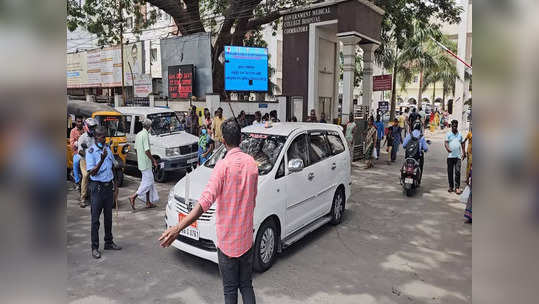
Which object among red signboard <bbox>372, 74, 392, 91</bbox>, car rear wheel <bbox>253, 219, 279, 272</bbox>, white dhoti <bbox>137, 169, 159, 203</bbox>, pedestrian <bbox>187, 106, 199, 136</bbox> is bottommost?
car rear wheel <bbox>253, 219, 279, 272</bbox>

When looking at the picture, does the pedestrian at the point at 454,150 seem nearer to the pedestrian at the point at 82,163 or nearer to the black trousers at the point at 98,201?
the black trousers at the point at 98,201

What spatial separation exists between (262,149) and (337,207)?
1.94 m

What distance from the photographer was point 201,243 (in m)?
4.68

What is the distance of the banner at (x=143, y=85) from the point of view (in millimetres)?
20403

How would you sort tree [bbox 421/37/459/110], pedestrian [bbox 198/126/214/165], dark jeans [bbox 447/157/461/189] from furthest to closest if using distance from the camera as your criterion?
tree [bbox 421/37/459/110], pedestrian [bbox 198/126/214/165], dark jeans [bbox 447/157/461/189]

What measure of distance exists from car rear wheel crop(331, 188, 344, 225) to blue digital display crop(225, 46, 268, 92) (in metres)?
13.2

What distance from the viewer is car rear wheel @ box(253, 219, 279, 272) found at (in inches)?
182

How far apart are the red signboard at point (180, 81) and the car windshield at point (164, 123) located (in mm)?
8067

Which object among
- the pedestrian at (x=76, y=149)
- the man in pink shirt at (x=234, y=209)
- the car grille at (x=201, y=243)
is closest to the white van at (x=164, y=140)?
the pedestrian at (x=76, y=149)

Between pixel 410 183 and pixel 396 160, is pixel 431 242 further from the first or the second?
pixel 396 160

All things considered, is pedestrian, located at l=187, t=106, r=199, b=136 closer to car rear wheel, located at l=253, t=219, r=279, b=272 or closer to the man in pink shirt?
car rear wheel, located at l=253, t=219, r=279, b=272

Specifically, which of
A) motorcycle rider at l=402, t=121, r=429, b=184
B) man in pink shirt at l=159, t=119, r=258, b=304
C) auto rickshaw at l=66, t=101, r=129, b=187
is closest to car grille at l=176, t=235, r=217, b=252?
man in pink shirt at l=159, t=119, r=258, b=304

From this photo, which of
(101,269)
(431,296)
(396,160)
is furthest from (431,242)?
(396,160)
